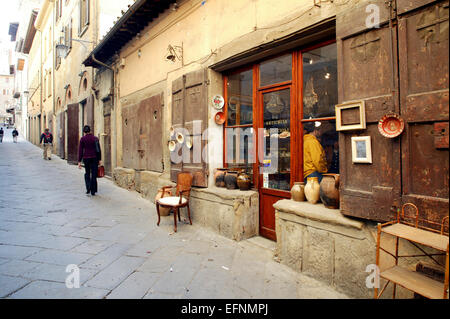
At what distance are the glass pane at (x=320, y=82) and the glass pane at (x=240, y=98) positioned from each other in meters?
1.01

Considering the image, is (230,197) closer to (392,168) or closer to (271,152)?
(271,152)

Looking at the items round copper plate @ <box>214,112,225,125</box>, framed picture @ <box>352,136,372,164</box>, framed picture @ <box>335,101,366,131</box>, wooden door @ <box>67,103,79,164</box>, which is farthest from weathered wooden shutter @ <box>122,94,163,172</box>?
wooden door @ <box>67,103,79,164</box>

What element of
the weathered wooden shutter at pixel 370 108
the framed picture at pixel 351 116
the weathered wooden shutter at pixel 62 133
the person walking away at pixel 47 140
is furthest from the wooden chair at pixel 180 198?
the weathered wooden shutter at pixel 62 133

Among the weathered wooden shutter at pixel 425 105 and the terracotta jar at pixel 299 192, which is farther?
the terracotta jar at pixel 299 192

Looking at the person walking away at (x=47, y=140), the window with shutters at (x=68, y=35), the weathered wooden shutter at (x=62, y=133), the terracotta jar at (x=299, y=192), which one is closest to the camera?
the terracotta jar at (x=299, y=192)

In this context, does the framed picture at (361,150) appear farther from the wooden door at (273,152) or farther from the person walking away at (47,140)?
the person walking away at (47,140)

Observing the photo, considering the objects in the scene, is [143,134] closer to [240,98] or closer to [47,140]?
[240,98]

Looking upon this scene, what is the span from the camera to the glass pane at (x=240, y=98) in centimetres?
422

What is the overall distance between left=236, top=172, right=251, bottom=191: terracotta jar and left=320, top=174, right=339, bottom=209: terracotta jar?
1.36 m

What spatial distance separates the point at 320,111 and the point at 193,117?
7.55 ft

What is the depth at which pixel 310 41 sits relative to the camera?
328 centimetres

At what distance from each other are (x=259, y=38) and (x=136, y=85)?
466cm

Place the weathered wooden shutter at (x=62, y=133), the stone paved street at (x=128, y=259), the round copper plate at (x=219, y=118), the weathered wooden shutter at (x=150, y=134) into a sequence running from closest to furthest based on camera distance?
the stone paved street at (x=128, y=259)
the round copper plate at (x=219, y=118)
the weathered wooden shutter at (x=150, y=134)
the weathered wooden shutter at (x=62, y=133)

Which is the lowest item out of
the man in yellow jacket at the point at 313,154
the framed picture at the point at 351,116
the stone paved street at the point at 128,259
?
the stone paved street at the point at 128,259
